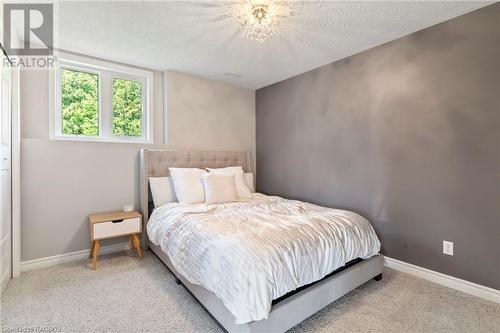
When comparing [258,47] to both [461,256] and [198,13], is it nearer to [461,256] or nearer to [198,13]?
[198,13]

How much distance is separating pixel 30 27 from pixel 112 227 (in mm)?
2142

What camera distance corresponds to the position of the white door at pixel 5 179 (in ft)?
6.97

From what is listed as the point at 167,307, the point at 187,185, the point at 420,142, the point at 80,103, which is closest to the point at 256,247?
the point at 167,307

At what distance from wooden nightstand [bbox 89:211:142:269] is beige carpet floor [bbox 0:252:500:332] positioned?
34 cm

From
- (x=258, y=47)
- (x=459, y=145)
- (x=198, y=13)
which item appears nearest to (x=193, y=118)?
(x=258, y=47)

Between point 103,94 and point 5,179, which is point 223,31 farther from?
point 5,179

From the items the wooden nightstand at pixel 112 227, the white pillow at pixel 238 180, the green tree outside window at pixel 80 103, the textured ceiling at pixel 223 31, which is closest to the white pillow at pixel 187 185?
the white pillow at pixel 238 180

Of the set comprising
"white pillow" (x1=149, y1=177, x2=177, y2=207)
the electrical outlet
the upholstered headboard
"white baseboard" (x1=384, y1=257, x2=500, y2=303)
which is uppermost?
the upholstered headboard

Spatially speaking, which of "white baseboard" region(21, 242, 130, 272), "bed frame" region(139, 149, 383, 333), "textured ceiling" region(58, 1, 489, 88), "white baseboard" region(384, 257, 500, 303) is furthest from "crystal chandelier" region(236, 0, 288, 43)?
"white baseboard" region(21, 242, 130, 272)

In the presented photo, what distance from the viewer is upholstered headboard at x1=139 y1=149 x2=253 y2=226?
3.14 meters

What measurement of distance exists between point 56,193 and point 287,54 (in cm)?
314

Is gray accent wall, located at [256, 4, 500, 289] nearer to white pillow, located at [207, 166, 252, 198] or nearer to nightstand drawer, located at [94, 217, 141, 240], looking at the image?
white pillow, located at [207, 166, 252, 198]

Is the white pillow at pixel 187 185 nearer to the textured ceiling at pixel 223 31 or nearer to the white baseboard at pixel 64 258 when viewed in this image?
the white baseboard at pixel 64 258

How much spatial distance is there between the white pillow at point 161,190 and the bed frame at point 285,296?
0.11 meters
